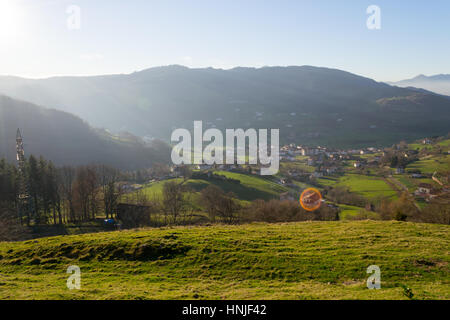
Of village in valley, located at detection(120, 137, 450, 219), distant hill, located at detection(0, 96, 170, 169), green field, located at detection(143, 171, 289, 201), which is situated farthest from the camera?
distant hill, located at detection(0, 96, 170, 169)

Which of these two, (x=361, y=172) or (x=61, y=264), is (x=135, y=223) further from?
(x=361, y=172)

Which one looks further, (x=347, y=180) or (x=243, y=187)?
Result: (x=347, y=180)

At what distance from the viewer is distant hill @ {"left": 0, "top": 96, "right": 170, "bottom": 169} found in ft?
417

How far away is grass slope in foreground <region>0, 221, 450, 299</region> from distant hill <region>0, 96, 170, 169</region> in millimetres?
119901

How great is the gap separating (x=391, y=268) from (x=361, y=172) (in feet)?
338

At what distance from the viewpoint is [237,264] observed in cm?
1498

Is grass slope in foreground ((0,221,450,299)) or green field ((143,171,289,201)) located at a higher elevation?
grass slope in foreground ((0,221,450,299))

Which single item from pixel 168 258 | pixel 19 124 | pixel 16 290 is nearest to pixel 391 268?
pixel 168 258

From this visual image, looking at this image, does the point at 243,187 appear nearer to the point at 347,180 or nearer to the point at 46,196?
the point at 347,180

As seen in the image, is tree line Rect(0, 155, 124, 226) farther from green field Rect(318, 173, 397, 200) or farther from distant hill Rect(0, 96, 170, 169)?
distant hill Rect(0, 96, 170, 169)

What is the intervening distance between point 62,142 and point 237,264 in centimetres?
15417

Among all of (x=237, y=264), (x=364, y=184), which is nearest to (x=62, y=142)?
(x=364, y=184)

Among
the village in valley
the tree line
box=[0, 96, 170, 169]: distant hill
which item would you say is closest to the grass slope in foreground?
the tree line

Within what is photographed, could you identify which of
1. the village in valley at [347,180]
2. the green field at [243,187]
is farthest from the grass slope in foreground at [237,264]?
the green field at [243,187]
